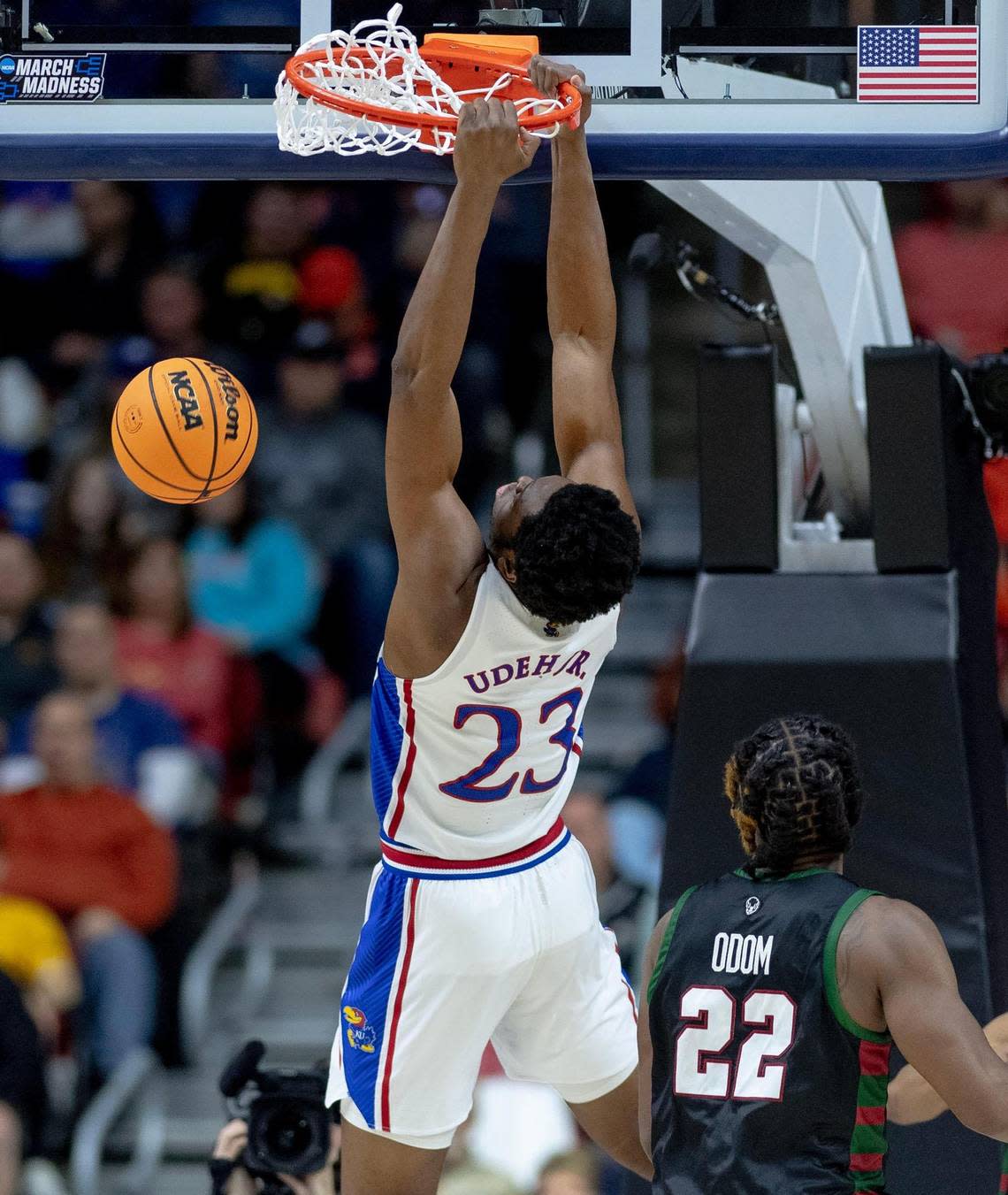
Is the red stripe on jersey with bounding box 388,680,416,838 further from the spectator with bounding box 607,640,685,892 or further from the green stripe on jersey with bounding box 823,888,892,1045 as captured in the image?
the spectator with bounding box 607,640,685,892

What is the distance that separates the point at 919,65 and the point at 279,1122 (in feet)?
8.65

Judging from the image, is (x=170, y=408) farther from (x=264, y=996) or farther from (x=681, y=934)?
(x=264, y=996)

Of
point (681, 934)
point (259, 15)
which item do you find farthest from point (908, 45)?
point (681, 934)

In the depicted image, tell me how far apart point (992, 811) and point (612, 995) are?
1.35 metres

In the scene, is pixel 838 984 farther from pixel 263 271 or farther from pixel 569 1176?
pixel 263 271

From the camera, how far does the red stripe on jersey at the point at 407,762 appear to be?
333cm

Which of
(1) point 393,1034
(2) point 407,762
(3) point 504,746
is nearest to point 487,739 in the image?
(3) point 504,746

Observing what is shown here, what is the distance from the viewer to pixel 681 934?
2887 mm

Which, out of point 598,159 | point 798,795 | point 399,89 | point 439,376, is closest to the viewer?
point 798,795

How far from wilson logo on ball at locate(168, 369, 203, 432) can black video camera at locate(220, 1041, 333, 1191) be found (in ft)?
4.56

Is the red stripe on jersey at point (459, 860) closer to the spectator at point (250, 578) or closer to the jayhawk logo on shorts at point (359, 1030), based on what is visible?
the jayhawk logo on shorts at point (359, 1030)

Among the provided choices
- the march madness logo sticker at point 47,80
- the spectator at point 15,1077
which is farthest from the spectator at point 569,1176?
the march madness logo sticker at point 47,80

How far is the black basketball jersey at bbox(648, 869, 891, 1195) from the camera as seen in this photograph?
273 cm

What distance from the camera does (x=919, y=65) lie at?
11.9 feet
